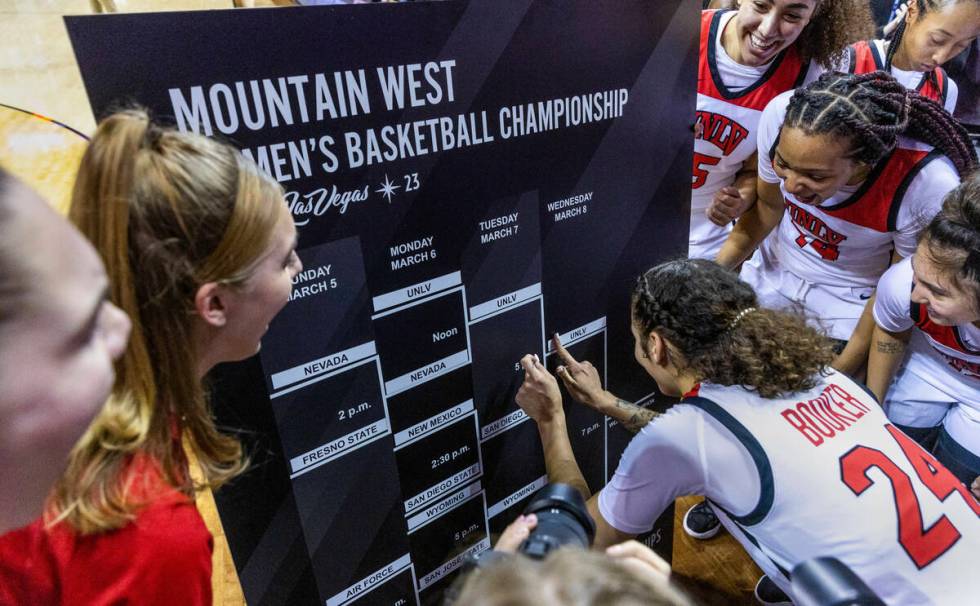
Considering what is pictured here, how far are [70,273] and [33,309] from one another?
0.03 meters

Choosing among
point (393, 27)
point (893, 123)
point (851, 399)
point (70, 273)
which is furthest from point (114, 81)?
point (893, 123)

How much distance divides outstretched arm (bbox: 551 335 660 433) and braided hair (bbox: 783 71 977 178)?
78 cm

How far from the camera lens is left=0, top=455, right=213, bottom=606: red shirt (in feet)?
2.13

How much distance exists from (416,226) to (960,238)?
116cm

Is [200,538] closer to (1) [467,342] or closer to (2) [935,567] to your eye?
(1) [467,342]

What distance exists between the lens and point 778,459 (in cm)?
108

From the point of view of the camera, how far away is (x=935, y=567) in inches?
42.5

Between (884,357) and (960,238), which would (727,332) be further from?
(884,357)

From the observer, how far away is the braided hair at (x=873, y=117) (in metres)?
1.44

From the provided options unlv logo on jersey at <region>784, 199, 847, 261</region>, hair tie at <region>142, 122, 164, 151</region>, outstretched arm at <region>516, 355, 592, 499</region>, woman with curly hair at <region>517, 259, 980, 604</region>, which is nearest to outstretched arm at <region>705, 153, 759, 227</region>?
unlv logo on jersey at <region>784, 199, 847, 261</region>

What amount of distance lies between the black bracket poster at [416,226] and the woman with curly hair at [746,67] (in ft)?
1.62

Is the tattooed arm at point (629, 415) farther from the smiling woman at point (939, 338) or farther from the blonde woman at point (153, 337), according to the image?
the blonde woman at point (153, 337)

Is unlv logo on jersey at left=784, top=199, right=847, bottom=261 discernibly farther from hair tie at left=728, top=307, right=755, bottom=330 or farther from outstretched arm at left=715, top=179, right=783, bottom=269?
hair tie at left=728, top=307, right=755, bottom=330

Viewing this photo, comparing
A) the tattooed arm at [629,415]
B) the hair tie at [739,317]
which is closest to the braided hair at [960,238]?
the hair tie at [739,317]
